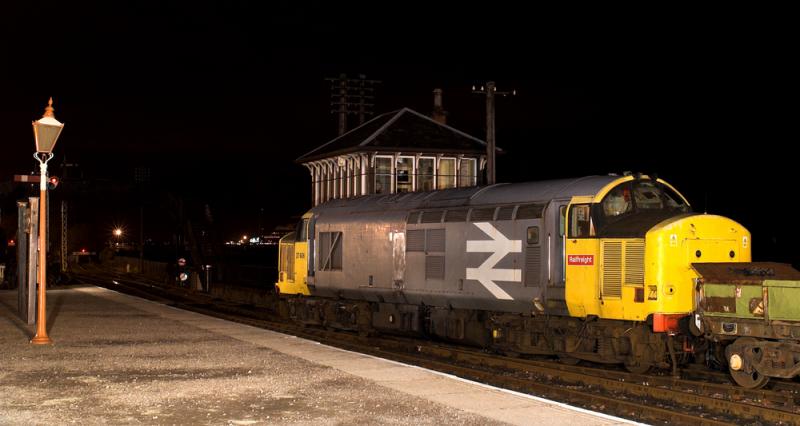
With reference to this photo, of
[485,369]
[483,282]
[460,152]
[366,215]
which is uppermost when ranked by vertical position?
[460,152]

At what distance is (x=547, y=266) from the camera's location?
52.1ft

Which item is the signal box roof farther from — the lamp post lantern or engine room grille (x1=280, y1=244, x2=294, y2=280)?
the lamp post lantern

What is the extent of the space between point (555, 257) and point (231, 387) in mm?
6418

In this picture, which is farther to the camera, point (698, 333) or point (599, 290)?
point (599, 290)

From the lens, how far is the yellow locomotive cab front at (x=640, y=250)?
1394cm

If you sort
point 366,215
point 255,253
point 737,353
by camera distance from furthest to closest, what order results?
point 255,253 → point 366,215 → point 737,353

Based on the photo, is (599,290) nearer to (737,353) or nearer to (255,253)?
(737,353)

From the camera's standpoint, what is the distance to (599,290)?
48.3 feet

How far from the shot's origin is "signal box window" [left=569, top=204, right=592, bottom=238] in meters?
15.1

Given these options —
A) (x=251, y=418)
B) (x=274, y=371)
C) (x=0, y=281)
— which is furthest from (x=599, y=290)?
(x=0, y=281)

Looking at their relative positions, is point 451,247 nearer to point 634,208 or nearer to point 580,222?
A: point 580,222

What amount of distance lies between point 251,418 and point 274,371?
3.68 m

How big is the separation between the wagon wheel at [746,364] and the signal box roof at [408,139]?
31772 millimetres

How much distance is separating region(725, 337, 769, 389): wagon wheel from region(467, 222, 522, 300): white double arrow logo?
14.6ft
